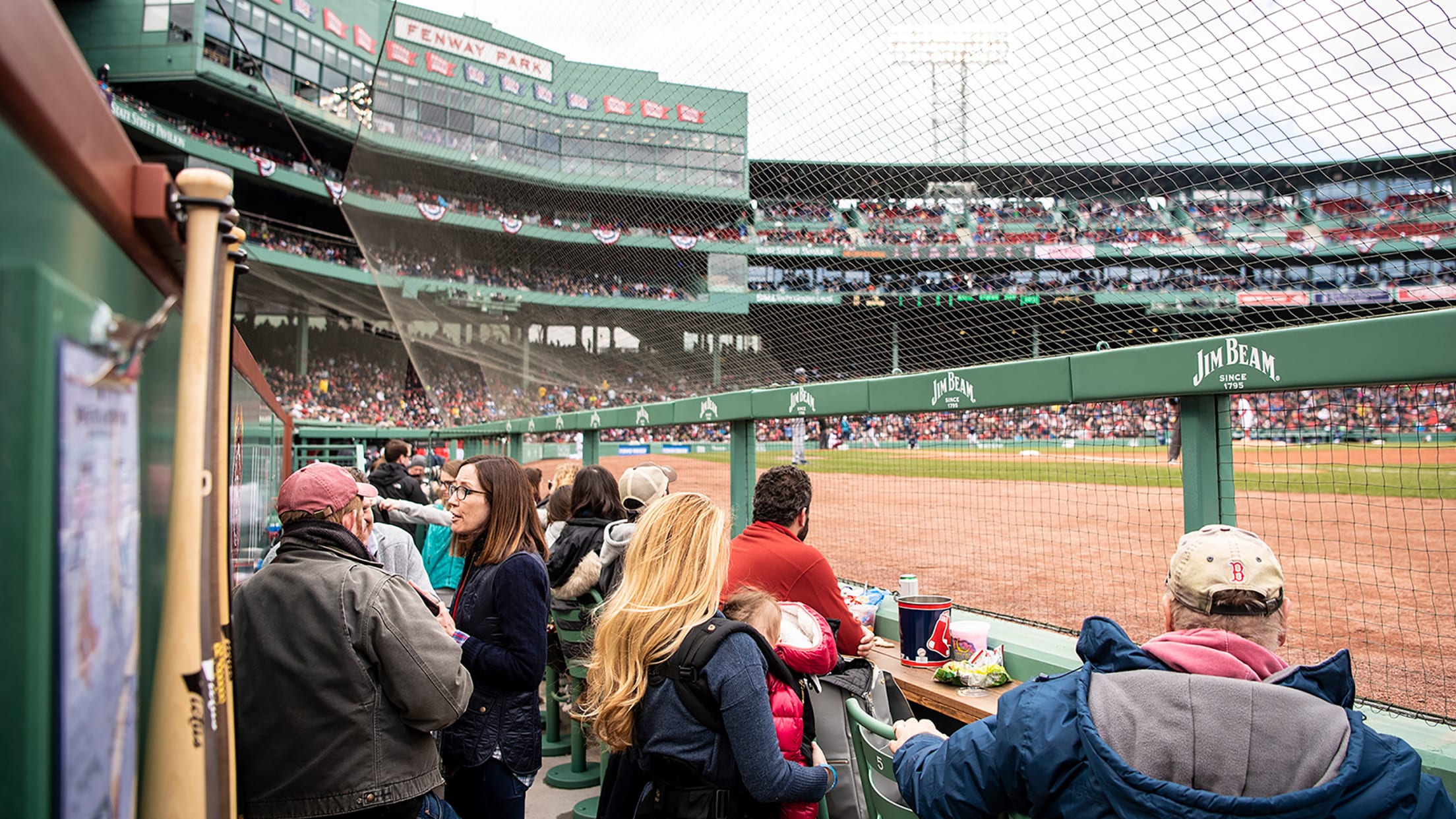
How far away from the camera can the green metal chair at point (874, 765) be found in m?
1.87

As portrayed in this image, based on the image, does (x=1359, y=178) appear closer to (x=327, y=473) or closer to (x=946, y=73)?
(x=946, y=73)

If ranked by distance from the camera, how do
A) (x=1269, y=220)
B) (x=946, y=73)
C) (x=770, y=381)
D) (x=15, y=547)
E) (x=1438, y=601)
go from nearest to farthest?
1. (x=15, y=547)
2. (x=1269, y=220)
3. (x=946, y=73)
4. (x=770, y=381)
5. (x=1438, y=601)

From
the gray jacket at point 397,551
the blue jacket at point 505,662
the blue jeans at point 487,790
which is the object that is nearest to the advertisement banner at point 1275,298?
the blue jacket at point 505,662

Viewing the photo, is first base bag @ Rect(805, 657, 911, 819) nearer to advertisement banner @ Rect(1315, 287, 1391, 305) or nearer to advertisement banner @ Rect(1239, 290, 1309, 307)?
advertisement banner @ Rect(1315, 287, 1391, 305)

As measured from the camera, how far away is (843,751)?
7.29 ft

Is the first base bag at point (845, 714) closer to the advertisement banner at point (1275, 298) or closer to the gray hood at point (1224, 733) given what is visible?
the gray hood at point (1224, 733)

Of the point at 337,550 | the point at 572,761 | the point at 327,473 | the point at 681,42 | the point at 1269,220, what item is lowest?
the point at 572,761

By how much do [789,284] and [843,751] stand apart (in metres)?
5.48

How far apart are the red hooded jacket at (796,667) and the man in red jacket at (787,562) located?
53 centimetres

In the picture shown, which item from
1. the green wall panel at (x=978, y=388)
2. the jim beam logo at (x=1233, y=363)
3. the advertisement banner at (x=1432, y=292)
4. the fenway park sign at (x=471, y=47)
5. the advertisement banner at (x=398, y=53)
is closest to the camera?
the jim beam logo at (x=1233, y=363)

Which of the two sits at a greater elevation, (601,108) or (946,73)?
(601,108)

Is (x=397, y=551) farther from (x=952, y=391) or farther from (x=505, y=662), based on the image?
(x=952, y=391)

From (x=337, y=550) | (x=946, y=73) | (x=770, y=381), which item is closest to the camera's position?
(x=337, y=550)

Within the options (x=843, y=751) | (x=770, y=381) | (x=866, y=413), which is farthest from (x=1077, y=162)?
(x=843, y=751)
